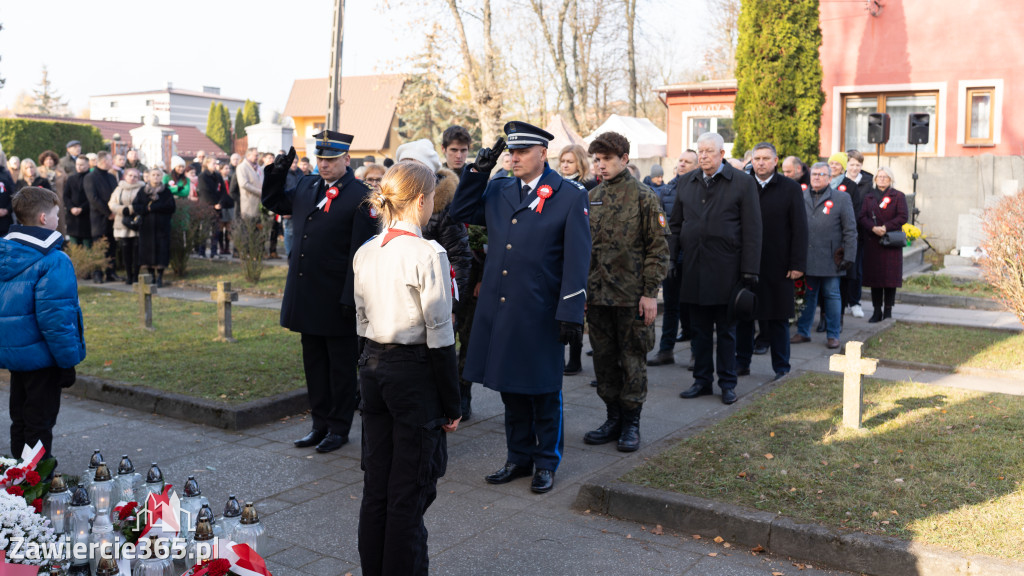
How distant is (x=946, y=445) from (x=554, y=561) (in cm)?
312

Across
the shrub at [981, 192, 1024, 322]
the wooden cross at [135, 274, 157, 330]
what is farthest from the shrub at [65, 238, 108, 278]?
the shrub at [981, 192, 1024, 322]

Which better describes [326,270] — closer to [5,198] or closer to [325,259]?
[325,259]

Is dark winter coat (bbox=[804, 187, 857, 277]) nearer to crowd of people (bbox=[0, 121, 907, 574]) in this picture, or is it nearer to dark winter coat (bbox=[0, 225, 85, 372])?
crowd of people (bbox=[0, 121, 907, 574])

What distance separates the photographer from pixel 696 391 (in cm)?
781


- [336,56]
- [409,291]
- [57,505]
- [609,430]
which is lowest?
[609,430]

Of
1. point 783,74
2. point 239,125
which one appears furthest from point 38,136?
point 239,125

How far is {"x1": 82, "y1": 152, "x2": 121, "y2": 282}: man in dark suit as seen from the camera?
1466cm

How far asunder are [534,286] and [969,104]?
72.2ft

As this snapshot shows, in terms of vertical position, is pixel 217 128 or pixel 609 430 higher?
pixel 217 128

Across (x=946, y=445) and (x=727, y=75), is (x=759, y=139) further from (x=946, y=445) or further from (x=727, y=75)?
(x=727, y=75)

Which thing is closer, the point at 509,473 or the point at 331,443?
the point at 509,473

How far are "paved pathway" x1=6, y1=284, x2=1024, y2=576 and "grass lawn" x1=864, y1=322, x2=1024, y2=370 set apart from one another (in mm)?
610

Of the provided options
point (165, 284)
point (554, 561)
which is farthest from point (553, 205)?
point (165, 284)

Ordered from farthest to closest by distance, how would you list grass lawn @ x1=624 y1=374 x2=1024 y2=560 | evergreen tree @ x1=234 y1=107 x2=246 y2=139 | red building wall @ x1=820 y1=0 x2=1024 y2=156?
evergreen tree @ x1=234 y1=107 x2=246 y2=139
red building wall @ x1=820 y1=0 x2=1024 y2=156
grass lawn @ x1=624 y1=374 x2=1024 y2=560
